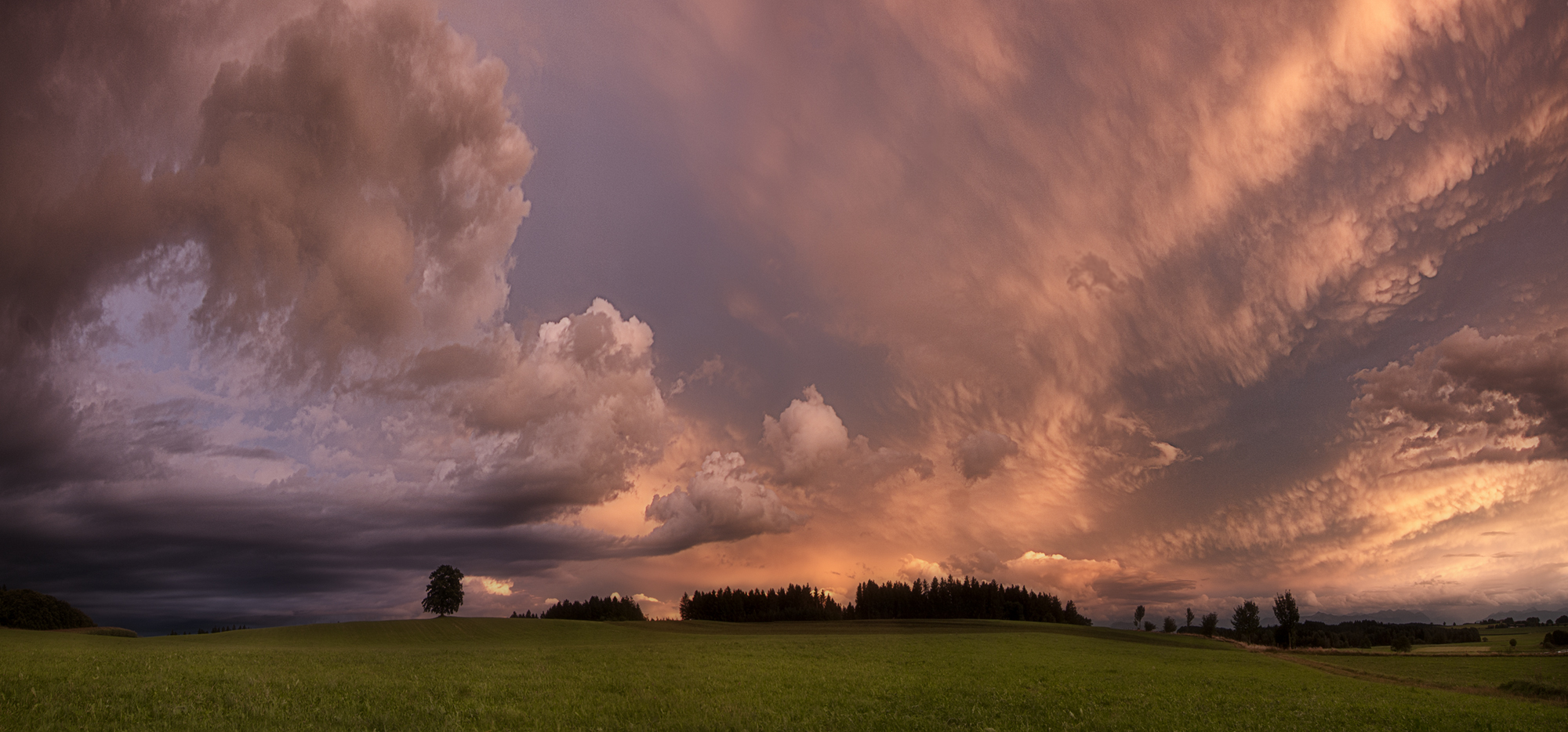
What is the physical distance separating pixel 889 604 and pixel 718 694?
170 metres

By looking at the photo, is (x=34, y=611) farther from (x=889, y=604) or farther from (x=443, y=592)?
(x=889, y=604)

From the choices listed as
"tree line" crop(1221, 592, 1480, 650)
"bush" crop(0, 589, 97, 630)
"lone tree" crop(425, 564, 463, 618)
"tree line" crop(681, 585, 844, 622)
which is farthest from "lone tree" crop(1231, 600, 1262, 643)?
"bush" crop(0, 589, 97, 630)

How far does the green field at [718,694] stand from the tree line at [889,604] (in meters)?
125

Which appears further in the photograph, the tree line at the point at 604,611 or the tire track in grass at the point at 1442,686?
the tree line at the point at 604,611

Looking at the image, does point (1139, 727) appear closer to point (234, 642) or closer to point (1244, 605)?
point (234, 642)

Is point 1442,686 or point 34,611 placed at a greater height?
point 1442,686

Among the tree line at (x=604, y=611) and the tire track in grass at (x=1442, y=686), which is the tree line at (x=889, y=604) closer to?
the tree line at (x=604, y=611)

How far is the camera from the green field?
21188 mm

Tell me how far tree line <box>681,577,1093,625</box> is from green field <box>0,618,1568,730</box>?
410 feet

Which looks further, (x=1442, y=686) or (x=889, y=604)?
(x=889, y=604)

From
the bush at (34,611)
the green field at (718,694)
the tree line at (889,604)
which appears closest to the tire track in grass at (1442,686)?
the green field at (718,694)

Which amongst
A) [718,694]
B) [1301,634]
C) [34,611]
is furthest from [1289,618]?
[34,611]

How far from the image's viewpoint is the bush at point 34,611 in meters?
113

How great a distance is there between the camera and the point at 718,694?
28.2m
